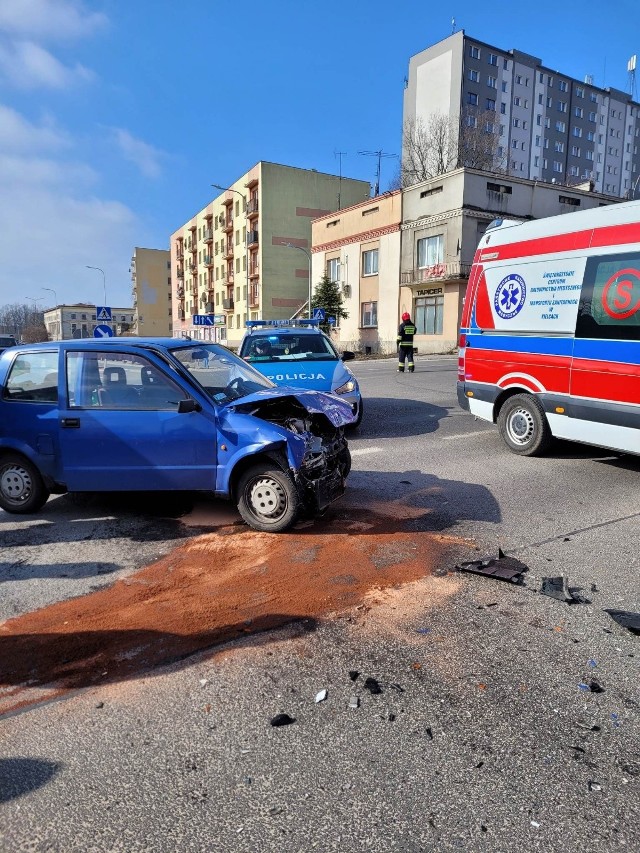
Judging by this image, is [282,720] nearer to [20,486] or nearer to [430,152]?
[20,486]

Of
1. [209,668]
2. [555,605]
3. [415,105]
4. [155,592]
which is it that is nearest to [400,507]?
[555,605]

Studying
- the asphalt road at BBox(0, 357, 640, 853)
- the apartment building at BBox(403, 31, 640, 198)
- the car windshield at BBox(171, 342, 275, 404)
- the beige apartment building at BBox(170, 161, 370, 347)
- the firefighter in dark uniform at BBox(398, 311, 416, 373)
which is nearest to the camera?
the asphalt road at BBox(0, 357, 640, 853)

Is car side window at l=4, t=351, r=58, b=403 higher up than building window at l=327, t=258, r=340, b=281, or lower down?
lower down

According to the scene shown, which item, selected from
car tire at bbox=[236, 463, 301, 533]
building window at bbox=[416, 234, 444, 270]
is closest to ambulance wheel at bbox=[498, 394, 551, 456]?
car tire at bbox=[236, 463, 301, 533]

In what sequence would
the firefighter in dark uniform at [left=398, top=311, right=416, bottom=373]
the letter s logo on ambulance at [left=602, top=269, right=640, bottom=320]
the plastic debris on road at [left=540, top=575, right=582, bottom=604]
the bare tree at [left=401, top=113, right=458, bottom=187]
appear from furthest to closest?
the bare tree at [left=401, top=113, right=458, bottom=187], the firefighter in dark uniform at [left=398, top=311, right=416, bottom=373], the letter s logo on ambulance at [left=602, top=269, right=640, bottom=320], the plastic debris on road at [left=540, top=575, right=582, bottom=604]

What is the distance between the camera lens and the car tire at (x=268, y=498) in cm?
488

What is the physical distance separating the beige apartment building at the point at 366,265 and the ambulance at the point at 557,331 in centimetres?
3228

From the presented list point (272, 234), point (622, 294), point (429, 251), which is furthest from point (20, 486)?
point (272, 234)

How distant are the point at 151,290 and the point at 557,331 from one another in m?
100

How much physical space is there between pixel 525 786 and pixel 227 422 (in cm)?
354

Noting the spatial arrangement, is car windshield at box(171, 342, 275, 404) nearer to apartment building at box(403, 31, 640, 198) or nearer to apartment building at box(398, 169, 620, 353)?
apartment building at box(398, 169, 620, 353)

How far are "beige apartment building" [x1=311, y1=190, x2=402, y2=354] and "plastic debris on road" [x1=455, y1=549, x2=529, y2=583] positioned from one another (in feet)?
120

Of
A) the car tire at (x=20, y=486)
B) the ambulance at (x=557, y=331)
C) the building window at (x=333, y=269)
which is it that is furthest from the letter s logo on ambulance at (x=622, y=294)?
the building window at (x=333, y=269)

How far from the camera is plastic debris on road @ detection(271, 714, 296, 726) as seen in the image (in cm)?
261
